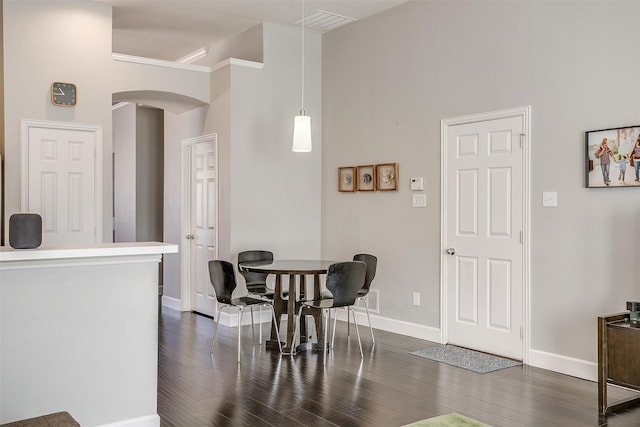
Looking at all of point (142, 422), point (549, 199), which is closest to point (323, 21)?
point (549, 199)

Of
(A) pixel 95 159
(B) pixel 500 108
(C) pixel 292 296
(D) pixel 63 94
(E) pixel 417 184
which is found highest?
(D) pixel 63 94

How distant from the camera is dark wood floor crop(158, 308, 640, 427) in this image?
3.46 metres

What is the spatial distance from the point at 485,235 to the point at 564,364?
1248 millimetres

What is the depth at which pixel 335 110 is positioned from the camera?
21.9 ft

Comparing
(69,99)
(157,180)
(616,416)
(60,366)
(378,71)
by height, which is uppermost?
(378,71)

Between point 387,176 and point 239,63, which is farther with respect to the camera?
point 239,63

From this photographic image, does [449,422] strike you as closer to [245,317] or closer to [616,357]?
[616,357]

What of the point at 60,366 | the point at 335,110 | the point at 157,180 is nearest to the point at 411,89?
the point at 335,110

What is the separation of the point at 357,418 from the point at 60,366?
5.58ft

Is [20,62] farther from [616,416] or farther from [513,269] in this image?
[616,416]

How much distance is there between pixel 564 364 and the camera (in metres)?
4.39

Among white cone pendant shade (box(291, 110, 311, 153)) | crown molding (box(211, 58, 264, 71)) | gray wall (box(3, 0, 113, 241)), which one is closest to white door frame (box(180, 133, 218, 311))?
crown molding (box(211, 58, 264, 71))

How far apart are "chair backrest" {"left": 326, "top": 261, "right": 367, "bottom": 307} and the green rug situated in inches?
58.5

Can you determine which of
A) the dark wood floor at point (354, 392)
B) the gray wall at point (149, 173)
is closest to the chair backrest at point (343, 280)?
the dark wood floor at point (354, 392)
